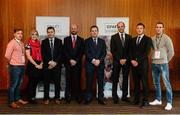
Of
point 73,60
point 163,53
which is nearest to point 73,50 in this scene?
point 73,60

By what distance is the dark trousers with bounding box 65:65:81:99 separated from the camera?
6867 mm

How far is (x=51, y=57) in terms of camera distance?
6691mm

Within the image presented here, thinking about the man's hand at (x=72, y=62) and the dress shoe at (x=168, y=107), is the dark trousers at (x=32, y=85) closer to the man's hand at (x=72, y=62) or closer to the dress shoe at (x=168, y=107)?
the man's hand at (x=72, y=62)

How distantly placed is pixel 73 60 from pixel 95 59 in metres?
0.45

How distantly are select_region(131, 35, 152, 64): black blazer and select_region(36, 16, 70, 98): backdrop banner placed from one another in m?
1.65

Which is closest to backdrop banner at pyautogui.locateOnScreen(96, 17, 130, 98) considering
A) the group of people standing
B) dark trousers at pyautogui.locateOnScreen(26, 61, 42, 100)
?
the group of people standing

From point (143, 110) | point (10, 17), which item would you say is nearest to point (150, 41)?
point (143, 110)

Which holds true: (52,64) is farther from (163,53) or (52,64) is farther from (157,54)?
(163,53)

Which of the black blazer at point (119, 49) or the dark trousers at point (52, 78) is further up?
the black blazer at point (119, 49)

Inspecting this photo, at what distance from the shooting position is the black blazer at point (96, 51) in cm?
675

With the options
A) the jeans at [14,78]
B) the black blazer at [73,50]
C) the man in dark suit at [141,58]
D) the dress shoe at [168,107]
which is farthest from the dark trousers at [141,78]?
the jeans at [14,78]

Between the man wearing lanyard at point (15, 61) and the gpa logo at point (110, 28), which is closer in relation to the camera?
the man wearing lanyard at point (15, 61)

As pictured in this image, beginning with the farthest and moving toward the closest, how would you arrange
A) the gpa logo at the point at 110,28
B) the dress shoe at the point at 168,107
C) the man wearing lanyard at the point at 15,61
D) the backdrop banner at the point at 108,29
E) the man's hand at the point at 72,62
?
1. the gpa logo at the point at 110,28
2. the backdrop banner at the point at 108,29
3. the man's hand at the point at 72,62
4. the dress shoe at the point at 168,107
5. the man wearing lanyard at the point at 15,61

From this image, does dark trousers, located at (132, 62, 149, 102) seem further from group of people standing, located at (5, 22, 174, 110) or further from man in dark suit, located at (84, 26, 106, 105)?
man in dark suit, located at (84, 26, 106, 105)
